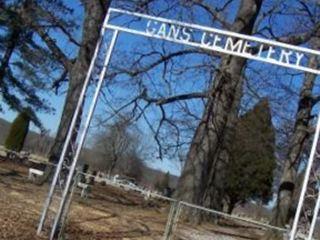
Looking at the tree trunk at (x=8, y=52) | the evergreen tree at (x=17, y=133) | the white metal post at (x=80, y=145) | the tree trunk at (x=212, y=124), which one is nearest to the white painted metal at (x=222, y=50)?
the white metal post at (x=80, y=145)

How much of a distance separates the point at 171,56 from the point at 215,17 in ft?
8.02

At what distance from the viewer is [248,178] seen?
4956 centimetres

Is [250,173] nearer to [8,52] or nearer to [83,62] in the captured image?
[8,52]

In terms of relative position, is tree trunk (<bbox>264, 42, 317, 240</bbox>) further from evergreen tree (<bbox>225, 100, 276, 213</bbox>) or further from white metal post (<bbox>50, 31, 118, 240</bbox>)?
evergreen tree (<bbox>225, 100, 276, 213</bbox>)

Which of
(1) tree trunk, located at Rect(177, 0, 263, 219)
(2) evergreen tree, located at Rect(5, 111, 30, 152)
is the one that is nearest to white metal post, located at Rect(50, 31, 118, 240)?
(1) tree trunk, located at Rect(177, 0, 263, 219)

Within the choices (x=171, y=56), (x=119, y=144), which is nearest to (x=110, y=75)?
(x=171, y=56)

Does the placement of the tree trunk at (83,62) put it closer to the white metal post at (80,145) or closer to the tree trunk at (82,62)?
the tree trunk at (82,62)

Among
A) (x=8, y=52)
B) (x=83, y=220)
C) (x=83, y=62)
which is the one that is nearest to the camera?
(x=83, y=220)

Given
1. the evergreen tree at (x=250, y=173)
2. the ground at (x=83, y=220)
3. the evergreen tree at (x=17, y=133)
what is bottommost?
the ground at (x=83, y=220)

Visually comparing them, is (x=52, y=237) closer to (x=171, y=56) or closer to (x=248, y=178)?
(x=171, y=56)

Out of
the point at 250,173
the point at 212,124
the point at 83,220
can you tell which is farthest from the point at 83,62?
the point at 250,173

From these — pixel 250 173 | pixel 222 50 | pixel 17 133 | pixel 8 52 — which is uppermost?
pixel 8 52

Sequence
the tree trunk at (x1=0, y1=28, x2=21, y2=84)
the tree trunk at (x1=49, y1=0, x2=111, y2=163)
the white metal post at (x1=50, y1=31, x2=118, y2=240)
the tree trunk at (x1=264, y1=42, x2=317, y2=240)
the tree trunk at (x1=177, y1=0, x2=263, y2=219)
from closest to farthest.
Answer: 1. the white metal post at (x1=50, y1=31, x2=118, y2=240)
2. the tree trunk at (x1=177, y1=0, x2=263, y2=219)
3. the tree trunk at (x1=49, y1=0, x2=111, y2=163)
4. the tree trunk at (x1=264, y1=42, x2=317, y2=240)
5. the tree trunk at (x1=0, y1=28, x2=21, y2=84)

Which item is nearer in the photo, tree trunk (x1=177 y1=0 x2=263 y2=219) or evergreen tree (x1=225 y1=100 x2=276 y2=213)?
tree trunk (x1=177 y1=0 x2=263 y2=219)
